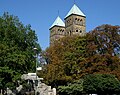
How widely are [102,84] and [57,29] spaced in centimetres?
6391

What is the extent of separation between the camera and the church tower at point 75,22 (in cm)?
9962

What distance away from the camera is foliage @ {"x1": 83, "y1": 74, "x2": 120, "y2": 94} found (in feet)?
143

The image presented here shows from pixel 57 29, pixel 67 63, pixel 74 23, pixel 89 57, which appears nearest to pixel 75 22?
pixel 74 23

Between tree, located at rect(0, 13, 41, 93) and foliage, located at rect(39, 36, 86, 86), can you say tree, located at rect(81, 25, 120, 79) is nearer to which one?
foliage, located at rect(39, 36, 86, 86)

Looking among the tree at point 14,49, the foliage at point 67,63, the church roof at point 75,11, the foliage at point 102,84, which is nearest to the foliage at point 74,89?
the foliage at point 67,63

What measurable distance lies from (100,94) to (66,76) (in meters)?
8.61

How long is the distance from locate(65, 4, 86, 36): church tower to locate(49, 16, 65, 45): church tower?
4.43 meters

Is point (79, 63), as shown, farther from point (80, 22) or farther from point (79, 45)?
point (80, 22)

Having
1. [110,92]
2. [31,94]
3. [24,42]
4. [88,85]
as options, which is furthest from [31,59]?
[110,92]

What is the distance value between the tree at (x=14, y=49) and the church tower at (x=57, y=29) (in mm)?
66035

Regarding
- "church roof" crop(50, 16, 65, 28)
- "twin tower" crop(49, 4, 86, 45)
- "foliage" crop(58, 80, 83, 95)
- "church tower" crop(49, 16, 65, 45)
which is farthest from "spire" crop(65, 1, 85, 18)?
"foliage" crop(58, 80, 83, 95)

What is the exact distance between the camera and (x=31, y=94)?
37.1 m

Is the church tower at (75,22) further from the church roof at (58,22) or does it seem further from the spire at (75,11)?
the church roof at (58,22)

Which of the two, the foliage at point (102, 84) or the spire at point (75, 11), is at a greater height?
the spire at point (75, 11)
